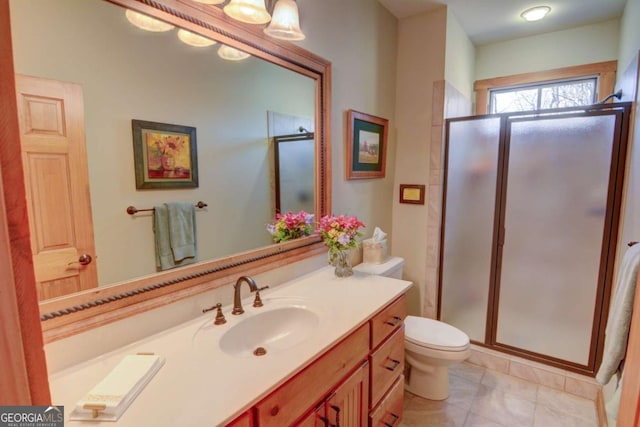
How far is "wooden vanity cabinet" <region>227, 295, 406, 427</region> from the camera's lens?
97 cm

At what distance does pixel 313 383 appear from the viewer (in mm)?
1091

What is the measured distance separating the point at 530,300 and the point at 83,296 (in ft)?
8.67

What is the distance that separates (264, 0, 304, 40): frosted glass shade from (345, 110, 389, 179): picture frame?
2.42 feet

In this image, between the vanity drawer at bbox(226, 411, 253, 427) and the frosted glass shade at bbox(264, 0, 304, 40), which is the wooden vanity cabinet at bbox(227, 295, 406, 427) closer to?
the vanity drawer at bbox(226, 411, 253, 427)

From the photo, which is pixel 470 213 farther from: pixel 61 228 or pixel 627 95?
pixel 61 228

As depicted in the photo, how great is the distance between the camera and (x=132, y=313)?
1.11 m

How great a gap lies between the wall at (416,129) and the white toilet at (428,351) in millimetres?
431

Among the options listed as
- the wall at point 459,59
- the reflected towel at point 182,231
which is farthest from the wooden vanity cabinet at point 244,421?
the wall at point 459,59

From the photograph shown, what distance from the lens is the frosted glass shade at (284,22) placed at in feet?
4.66

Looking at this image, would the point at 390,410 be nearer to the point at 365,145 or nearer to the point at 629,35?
the point at 365,145

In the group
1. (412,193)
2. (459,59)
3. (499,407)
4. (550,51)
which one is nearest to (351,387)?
(499,407)

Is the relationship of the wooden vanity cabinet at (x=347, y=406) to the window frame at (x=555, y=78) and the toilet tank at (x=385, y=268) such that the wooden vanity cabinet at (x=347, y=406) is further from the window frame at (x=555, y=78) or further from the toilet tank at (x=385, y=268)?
the window frame at (x=555, y=78)

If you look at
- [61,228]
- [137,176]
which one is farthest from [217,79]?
[61,228]

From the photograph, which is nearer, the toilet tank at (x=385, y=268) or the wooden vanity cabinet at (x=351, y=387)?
the wooden vanity cabinet at (x=351, y=387)
